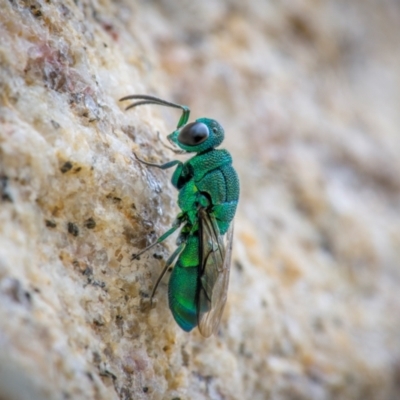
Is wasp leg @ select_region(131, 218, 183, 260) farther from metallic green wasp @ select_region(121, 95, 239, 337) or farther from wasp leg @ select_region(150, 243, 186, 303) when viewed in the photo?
wasp leg @ select_region(150, 243, 186, 303)

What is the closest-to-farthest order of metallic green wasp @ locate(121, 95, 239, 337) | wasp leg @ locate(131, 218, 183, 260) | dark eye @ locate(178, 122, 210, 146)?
1. wasp leg @ locate(131, 218, 183, 260)
2. metallic green wasp @ locate(121, 95, 239, 337)
3. dark eye @ locate(178, 122, 210, 146)

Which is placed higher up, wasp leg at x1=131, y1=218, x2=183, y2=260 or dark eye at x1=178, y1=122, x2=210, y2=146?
dark eye at x1=178, y1=122, x2=210, y2=146

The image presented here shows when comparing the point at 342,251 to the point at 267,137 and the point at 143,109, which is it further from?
the point at 143,109

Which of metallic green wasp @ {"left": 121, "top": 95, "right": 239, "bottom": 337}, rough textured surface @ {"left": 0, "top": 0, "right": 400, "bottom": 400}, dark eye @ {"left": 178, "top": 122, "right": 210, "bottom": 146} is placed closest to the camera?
rough textured surface @ {"left": 0, "top": 0, "right": 400, "bottom": 400}

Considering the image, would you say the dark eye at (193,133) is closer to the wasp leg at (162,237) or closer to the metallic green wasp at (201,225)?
the metallic green wasp at (201,225)

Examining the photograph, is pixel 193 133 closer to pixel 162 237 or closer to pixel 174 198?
pixel 174 198

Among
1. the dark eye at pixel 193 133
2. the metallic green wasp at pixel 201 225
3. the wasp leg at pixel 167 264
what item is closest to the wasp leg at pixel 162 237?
the metallic green wasp at pixel 201 225

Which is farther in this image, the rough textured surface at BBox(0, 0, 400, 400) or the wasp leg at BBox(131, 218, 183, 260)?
the wasp leg at BBox(131, 218, 183, 260)

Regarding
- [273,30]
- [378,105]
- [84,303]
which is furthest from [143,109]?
[378,105]

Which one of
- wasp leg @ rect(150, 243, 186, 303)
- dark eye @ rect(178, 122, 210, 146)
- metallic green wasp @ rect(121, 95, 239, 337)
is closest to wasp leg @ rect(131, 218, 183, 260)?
metallic green wasp @ rect(121, 95, 239, 337)
